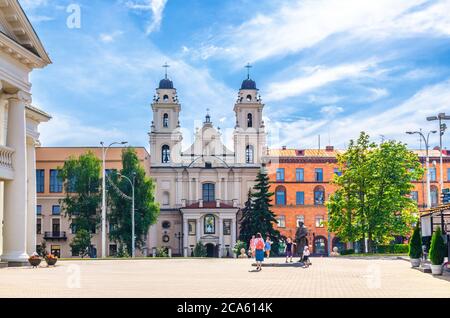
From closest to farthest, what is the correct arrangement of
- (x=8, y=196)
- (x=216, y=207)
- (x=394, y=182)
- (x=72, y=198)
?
1. (x=8, y=196)
2. (x=394, y=182)
3. (x=72, y=198)
4. (x=216, y=207)

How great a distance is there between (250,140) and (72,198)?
3379 centimetres

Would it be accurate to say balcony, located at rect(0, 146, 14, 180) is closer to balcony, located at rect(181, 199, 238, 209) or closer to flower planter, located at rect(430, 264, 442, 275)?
flower planter, located at rect(430, 264, 442, 275)

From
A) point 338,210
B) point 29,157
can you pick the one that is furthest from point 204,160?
point 29,157

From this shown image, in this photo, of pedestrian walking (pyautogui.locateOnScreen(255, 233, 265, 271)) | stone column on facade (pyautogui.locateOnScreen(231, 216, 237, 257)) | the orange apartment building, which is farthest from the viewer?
the orange apartment building

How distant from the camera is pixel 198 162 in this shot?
344ft

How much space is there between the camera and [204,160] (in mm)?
105125

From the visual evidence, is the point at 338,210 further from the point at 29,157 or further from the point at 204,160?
the point at 204,160

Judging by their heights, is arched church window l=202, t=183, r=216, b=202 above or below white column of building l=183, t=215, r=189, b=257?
above

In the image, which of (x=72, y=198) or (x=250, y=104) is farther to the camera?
(x=250, y=104)

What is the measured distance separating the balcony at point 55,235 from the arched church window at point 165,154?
18.5 m

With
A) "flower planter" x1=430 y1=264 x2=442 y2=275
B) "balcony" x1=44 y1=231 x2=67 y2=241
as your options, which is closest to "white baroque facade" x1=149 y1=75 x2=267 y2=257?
"balcony" x1=44 y1=231 x2=67 y2=241

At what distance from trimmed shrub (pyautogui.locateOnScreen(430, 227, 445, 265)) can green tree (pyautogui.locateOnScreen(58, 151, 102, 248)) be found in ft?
176

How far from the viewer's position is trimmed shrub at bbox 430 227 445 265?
27.1 m

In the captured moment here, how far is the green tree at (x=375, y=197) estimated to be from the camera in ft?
210
